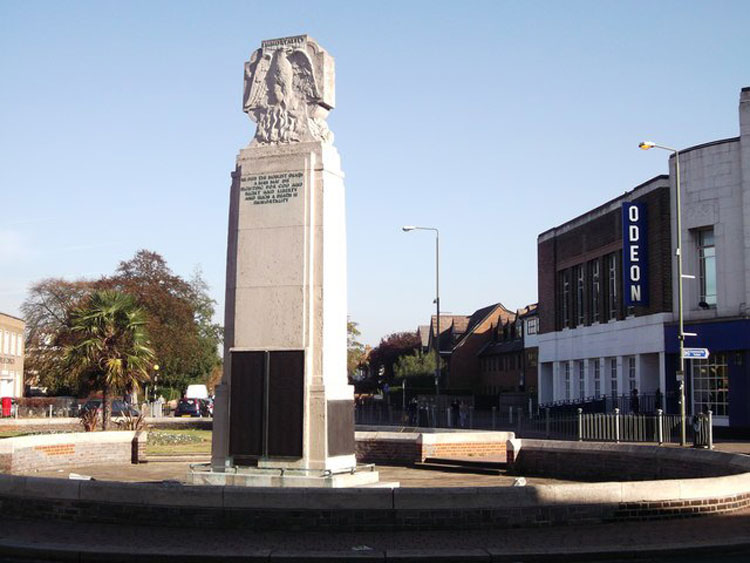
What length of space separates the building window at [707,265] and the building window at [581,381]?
13.3 m

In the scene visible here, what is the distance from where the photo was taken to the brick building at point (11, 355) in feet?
255

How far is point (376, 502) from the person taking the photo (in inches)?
A: 470

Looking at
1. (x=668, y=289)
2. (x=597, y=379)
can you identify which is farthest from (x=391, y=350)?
(x=668, y=289)

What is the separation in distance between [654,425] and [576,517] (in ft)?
84.2

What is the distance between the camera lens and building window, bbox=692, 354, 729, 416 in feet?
131

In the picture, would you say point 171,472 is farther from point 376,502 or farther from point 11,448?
point 376,502

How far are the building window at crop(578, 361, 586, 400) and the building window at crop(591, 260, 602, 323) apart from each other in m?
3.36

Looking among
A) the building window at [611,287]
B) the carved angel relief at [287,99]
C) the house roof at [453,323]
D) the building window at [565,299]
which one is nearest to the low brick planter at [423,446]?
the carved angel relief at [287,99]

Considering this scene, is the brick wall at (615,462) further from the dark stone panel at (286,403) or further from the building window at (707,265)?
the building window at (707,265)

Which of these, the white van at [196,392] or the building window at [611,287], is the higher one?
the building window at [611,287]

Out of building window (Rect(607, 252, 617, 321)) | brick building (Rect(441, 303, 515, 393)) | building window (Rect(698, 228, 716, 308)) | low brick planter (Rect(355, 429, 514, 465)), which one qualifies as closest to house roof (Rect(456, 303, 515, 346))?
brick building (Rect(441, 303, 515, 393))

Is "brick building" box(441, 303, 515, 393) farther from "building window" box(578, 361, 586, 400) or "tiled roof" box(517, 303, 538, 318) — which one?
"building window" box(578, 361, 586, 400)

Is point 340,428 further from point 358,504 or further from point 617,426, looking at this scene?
point 617,426

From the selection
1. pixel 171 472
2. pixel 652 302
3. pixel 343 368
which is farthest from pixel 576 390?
pixel 343 368
